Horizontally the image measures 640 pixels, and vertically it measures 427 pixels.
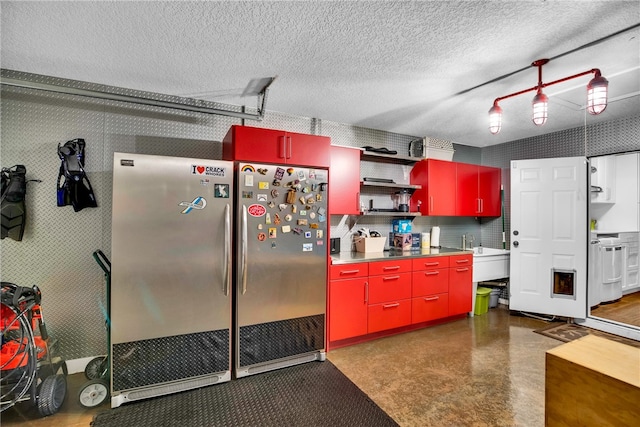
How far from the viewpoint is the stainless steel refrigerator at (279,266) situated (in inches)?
97.9

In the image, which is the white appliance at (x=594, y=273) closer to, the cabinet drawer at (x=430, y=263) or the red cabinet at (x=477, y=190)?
the red cabinet at (x=477, y=190)

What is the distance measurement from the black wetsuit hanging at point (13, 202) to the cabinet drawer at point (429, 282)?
3771 millimetres

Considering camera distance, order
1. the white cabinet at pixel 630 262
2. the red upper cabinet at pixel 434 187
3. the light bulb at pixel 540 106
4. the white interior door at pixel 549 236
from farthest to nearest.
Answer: the white cabinet at pixel 630 262, the red upper cabinet at pixel 434 187, the white interior door at pixel 549 236, the light bulb at pixel 540 106

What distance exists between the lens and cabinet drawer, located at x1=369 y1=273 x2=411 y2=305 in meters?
3.18

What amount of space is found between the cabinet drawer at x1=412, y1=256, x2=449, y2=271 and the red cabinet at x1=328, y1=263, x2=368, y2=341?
71cm

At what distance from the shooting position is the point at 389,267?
3.26 meters

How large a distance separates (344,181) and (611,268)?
4207 mm

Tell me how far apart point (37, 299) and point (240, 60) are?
7.55 feet

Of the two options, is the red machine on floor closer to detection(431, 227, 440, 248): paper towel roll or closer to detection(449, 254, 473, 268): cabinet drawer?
detection(449, 254, 473, 268): cabinet drawer

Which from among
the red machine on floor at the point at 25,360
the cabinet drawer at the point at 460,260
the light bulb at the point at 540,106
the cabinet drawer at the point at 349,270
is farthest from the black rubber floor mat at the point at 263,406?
the light bulb at the point at 540,106

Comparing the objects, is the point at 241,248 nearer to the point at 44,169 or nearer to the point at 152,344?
the point at 152,344

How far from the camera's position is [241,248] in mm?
2445

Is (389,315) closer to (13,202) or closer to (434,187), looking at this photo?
(434,187)

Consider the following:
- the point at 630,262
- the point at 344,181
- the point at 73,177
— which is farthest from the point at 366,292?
the point at 630,262
